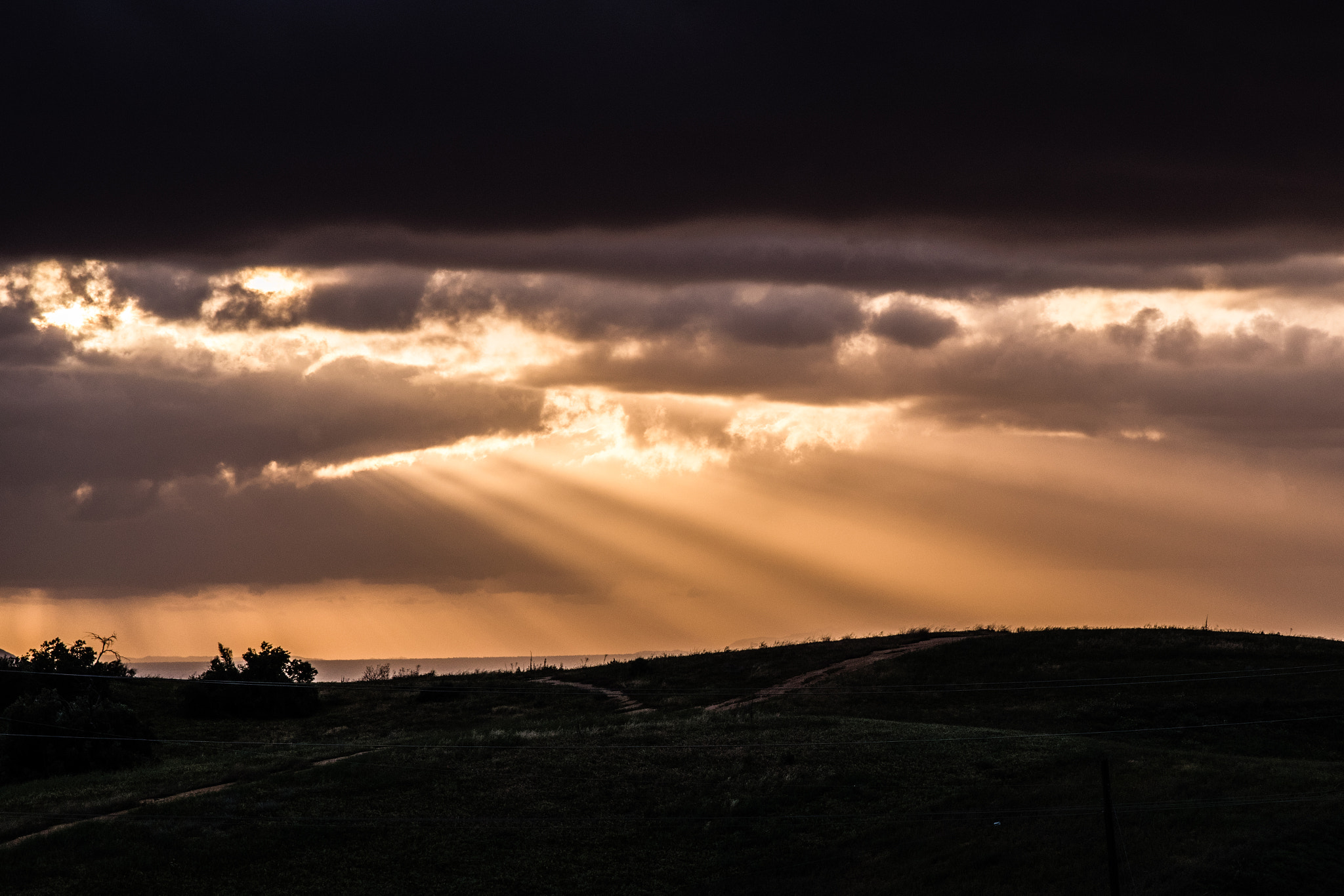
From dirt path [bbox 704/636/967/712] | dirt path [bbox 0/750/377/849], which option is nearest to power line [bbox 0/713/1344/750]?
dirt path [bbox 0/750/377/849]

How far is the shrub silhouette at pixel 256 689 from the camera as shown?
329 feet

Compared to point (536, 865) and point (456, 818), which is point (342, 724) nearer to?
point (456, 818)

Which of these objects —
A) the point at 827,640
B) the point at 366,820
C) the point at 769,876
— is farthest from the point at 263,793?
the point at 827,640

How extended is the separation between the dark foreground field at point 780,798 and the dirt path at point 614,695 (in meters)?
2.89

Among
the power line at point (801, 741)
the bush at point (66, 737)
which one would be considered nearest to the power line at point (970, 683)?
the bush at point (66, 737)

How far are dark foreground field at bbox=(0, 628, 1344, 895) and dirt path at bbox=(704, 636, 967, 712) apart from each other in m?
3.43

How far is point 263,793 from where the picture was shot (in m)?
63.1

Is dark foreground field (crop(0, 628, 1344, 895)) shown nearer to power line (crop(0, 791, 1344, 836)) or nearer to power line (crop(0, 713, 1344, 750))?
power line (crop(0, 791, 1344, 836))

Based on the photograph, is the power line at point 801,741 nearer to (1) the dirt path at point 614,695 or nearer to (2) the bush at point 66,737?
(2) the bush at point 66,737

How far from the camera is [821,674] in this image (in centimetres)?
10000

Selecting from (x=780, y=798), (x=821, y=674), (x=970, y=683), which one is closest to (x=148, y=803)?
(x=780, y=798)

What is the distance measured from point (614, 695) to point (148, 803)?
46655 millimetres

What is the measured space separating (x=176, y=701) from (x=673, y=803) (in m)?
61.4

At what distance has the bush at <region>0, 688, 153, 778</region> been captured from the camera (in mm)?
73562
